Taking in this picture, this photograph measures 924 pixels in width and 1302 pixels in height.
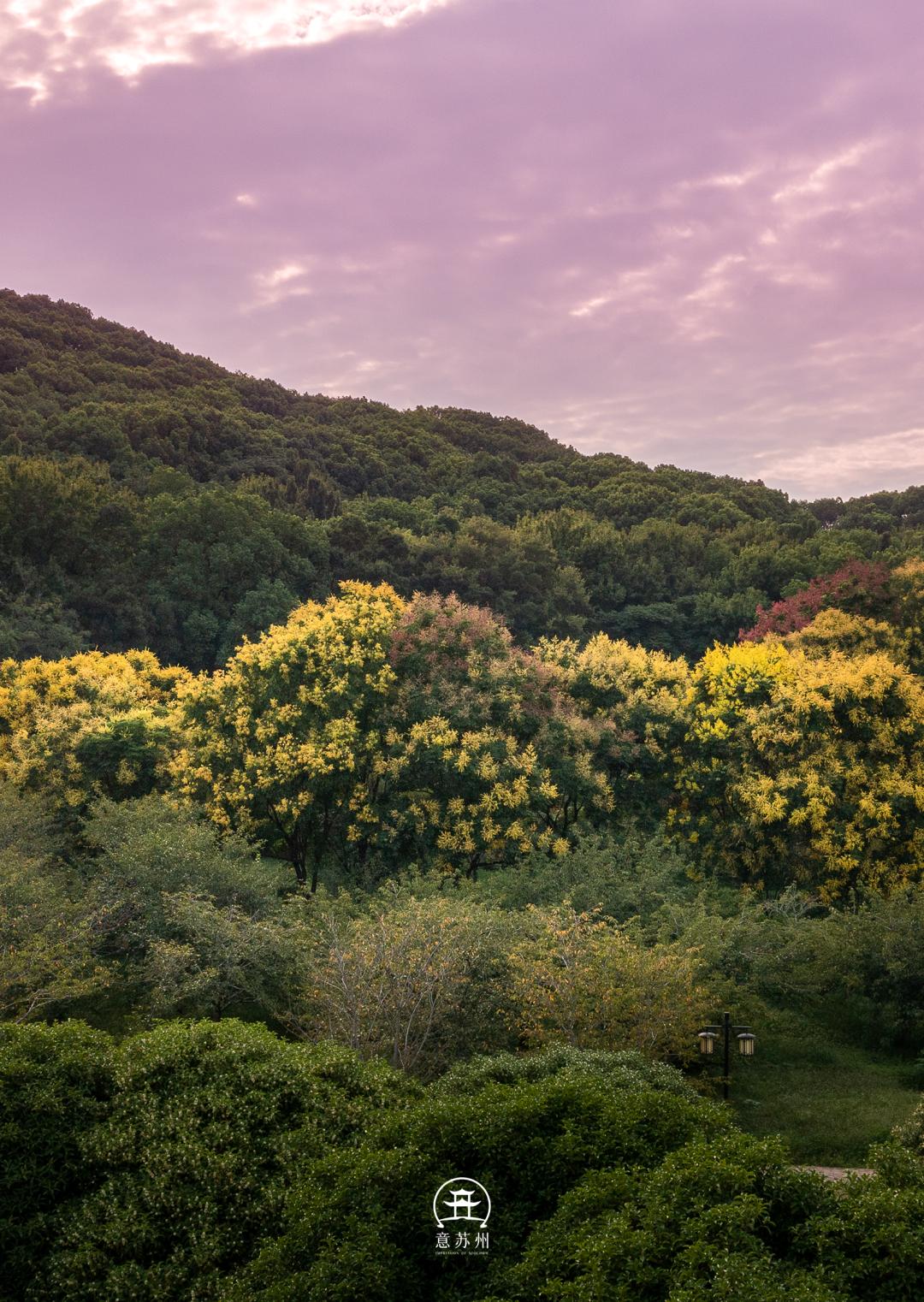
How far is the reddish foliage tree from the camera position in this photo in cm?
2259

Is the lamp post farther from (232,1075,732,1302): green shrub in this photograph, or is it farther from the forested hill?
the forested hill

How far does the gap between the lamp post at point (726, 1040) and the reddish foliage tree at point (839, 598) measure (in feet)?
38.4

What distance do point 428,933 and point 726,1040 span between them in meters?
4.55

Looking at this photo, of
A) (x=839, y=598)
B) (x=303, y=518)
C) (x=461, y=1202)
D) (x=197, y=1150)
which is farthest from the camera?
(x=303, y=518)

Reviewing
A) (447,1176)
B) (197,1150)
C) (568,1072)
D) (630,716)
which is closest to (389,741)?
(630,716)

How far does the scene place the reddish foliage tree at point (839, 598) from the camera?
22594mm

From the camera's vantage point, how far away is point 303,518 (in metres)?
46.7

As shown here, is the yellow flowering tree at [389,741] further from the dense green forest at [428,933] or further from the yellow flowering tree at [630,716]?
the yellow flowering tree at [630,716]

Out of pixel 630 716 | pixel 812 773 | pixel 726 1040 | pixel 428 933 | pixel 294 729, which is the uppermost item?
pixel 294 729

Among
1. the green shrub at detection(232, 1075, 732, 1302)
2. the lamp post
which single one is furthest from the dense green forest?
the lamp post

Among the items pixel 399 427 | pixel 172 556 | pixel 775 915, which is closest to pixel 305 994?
pixel 775 915

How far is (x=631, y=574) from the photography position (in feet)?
161

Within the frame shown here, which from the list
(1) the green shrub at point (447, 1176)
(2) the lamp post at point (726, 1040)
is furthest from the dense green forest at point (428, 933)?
(2) the lamp post at point (726, 1040)

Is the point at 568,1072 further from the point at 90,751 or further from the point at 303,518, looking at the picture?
the point at 303,518
